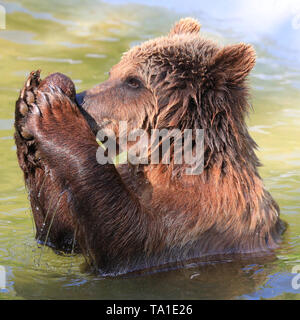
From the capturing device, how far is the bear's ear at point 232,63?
Answer: 5668 millimetres

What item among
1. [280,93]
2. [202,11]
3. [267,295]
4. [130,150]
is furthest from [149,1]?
[267,295]

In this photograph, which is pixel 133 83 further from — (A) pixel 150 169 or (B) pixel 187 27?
(B) pixel 187 27

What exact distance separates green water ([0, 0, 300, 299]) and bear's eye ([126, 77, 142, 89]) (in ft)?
5.71

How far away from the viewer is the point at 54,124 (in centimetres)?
537

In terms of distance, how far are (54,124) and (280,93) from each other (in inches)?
341

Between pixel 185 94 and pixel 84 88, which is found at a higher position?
pixel 84 88

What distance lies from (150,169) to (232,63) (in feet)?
4.02

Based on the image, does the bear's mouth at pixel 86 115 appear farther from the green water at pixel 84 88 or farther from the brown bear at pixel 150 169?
the green water at pixel 84 88

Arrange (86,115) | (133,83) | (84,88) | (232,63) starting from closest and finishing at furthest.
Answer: (232,63), (86,115), (133,83), (84,88)

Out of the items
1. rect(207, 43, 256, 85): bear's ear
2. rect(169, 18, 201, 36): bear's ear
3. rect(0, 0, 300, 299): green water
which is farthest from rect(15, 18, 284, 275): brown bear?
rect(169, 18, 201, 36): bear's ear

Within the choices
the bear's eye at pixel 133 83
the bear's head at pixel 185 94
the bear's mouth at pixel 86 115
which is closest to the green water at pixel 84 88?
the bear's head at pixel 185 94

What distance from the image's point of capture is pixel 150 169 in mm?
5949

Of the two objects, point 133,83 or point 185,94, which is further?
point 133,83

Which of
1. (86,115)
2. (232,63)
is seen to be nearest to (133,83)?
(86,115)
